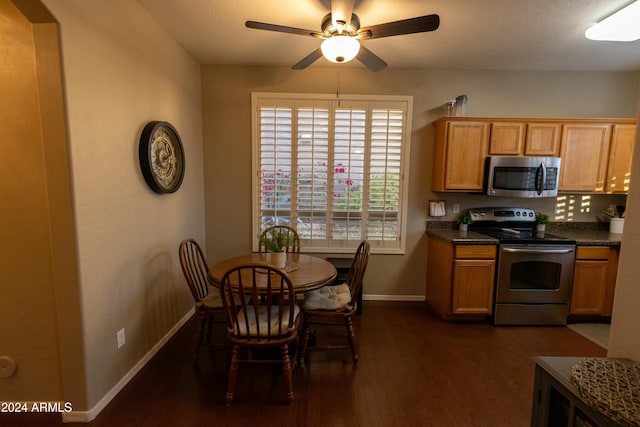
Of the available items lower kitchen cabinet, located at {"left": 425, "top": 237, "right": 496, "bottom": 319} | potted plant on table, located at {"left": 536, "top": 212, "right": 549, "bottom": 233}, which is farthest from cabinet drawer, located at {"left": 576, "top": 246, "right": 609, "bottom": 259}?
lower kitchen cabinet, located at {"left": 425, "top": 237, "right": 496, "bottom": 319}

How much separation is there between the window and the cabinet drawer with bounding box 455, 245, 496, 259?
2.30 feet

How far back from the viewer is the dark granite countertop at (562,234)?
9.24 ft

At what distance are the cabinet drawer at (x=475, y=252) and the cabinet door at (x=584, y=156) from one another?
44.2 inches

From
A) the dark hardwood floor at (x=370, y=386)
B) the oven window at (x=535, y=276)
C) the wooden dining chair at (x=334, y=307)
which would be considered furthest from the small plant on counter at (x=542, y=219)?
the wooden dining chair at (x=334, y=307)

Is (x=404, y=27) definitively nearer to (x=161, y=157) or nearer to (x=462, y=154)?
(x=462, y=154)

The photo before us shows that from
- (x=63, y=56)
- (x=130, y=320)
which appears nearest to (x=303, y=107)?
(x=63, y=56)

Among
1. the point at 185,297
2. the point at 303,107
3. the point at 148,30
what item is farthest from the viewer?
the point at 303,107

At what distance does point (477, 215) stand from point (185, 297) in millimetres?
3374

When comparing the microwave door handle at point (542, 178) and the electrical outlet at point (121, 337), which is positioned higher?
the microwave door handle at point (542, 178)

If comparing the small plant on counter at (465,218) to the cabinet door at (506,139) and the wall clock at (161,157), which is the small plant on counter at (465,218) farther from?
the wall clock at (161,157)

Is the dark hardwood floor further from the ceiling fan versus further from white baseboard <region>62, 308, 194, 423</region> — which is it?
the ceiling fan

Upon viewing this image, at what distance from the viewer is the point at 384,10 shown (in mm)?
2137

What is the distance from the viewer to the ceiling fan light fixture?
184 centimetres

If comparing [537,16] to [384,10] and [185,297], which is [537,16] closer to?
[384,10]
